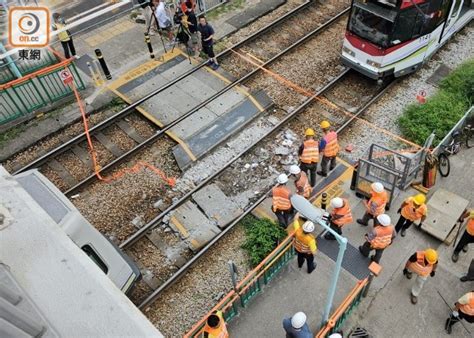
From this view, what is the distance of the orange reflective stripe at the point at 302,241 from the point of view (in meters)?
8.10

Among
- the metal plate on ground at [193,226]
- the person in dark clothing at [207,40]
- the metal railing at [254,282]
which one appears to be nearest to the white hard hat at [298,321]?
the metal railing at [254,282]

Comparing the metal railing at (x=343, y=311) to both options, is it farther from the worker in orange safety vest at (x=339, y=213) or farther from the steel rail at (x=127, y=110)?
the steel rail at (x=127, y=110)

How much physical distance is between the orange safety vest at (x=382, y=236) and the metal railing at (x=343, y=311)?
2.52 ft

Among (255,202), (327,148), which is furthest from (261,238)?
(327,148)

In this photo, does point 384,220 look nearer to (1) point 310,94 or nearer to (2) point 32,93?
(1) point 310,94

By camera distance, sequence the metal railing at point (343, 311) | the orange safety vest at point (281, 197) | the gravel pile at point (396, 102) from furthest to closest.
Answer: the gravel pile at point (396, 102) < the orange safety vest at point (281, 197) < the metal railing at point (343, 311)

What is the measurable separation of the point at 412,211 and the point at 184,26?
10.1 m

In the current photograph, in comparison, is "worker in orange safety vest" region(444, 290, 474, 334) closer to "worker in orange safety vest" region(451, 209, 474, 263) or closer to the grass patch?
"worker in orange safety vest" region(451, 209, 474, 263)

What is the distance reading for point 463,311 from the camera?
25.5ft

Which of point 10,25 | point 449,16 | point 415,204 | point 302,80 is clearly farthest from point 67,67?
point 449,16

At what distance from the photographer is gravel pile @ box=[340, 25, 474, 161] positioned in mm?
12359

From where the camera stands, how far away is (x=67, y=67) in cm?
1328

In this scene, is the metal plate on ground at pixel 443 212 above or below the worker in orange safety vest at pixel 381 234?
below

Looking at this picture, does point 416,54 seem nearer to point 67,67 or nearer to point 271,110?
point 271,110
